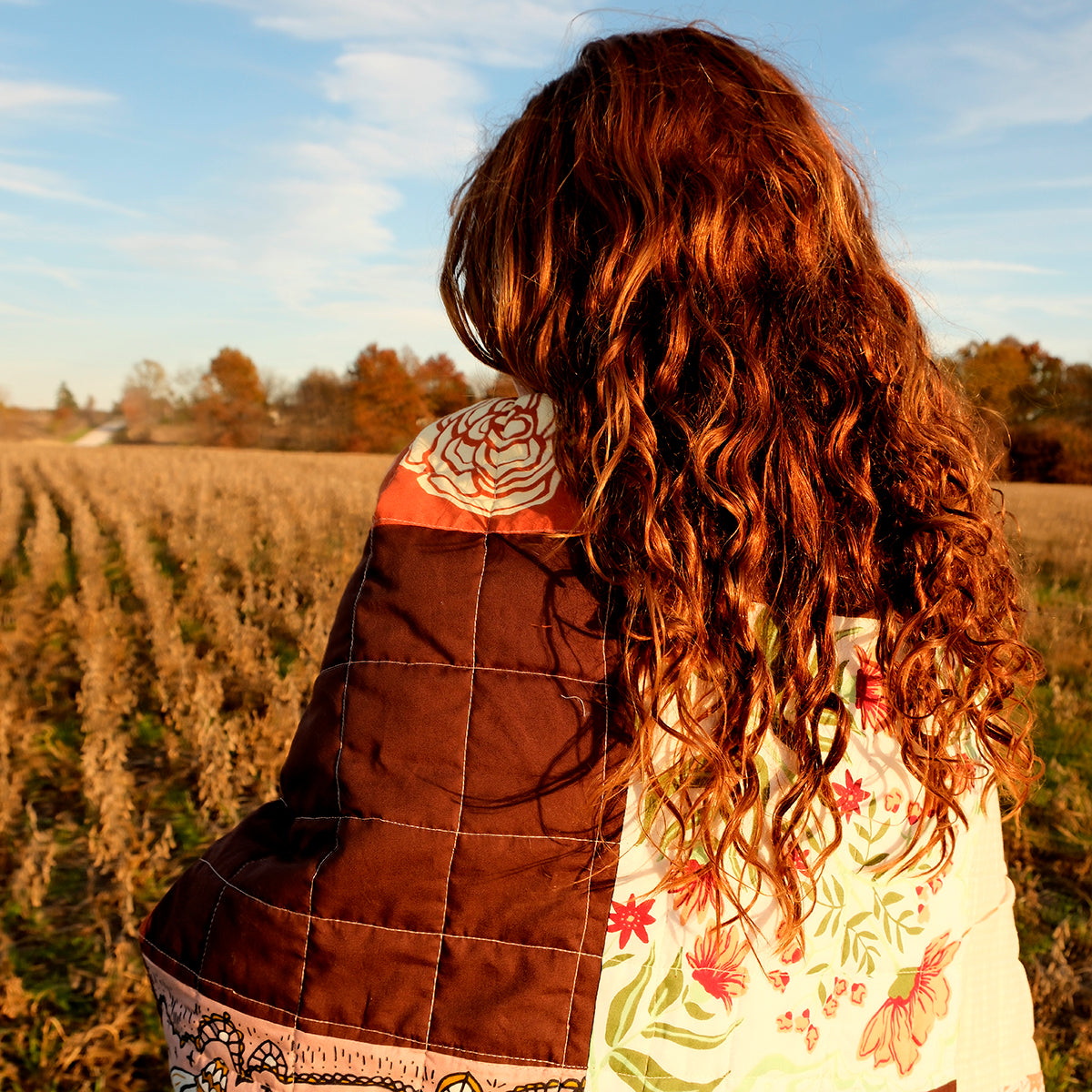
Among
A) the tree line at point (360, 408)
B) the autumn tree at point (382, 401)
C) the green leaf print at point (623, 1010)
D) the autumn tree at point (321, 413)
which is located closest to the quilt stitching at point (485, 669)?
the green leaf print at point (623, 1010)

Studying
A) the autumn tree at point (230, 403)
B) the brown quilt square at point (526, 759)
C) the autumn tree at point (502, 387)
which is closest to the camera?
the brown quilt square at point (526, 759)

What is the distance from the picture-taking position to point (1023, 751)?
128 cm

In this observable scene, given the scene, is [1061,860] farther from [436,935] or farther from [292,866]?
[292,866]

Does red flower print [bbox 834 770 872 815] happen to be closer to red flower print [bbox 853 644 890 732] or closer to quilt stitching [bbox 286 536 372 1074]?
red flower print [bbox 853 644 890 732]

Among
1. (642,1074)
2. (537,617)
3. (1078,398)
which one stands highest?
(1078,398)

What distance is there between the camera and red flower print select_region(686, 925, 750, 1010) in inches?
42.8

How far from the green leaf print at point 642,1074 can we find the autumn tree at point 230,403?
171 ft

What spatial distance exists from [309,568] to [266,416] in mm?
48257

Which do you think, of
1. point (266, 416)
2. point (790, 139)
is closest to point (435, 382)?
point (266, 416)

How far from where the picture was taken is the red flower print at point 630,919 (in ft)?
3.50

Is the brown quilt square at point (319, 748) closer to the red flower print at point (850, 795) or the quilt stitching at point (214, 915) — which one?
the quilt stitching at point (214, 915)

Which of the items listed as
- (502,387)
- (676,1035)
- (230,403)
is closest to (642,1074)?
(676,1035)

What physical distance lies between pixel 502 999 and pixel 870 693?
0.62 metres

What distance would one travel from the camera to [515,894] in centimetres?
103
